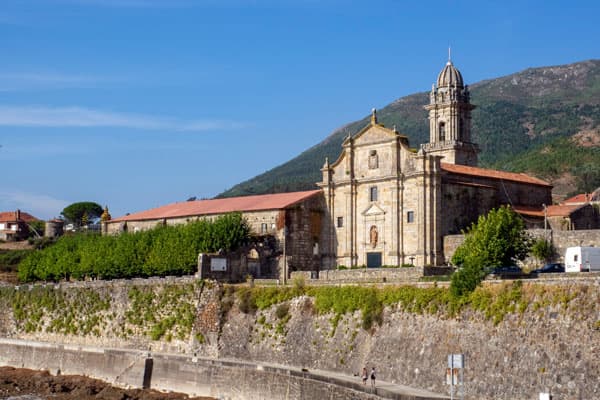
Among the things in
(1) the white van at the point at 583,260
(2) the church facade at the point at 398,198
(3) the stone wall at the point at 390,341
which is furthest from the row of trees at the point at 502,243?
(3) the stone wall at the point at 390,341

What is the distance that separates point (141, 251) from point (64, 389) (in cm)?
1858

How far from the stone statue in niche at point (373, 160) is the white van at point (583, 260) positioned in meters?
22.6

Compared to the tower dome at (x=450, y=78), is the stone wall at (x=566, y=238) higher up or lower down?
lower down

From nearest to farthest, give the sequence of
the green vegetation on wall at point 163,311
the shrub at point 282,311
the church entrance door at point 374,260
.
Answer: the shrub at point 282,311, the green vegetation on wall at point 163,311, the church entrance door at point 374,260

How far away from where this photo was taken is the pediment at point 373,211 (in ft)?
216

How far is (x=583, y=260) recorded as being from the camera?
4456 centimetres

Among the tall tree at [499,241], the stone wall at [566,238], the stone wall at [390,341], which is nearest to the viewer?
the stone wall at [390,341]

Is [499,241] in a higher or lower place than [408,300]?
higher

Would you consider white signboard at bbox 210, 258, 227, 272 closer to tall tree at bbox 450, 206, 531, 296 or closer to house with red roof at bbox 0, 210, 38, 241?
tall tree at bbox 450, 206, 531, 296

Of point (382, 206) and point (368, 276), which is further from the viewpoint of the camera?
point (382, 206)

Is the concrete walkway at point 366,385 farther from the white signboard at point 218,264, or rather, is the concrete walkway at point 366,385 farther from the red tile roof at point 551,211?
the red tile roof at point 551,211

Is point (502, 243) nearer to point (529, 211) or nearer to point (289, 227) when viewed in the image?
point (529, 211)

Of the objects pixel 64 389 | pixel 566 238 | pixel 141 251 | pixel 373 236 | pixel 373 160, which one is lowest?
pixel 64 389

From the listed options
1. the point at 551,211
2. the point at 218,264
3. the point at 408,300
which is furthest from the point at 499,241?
the point at 218,264
